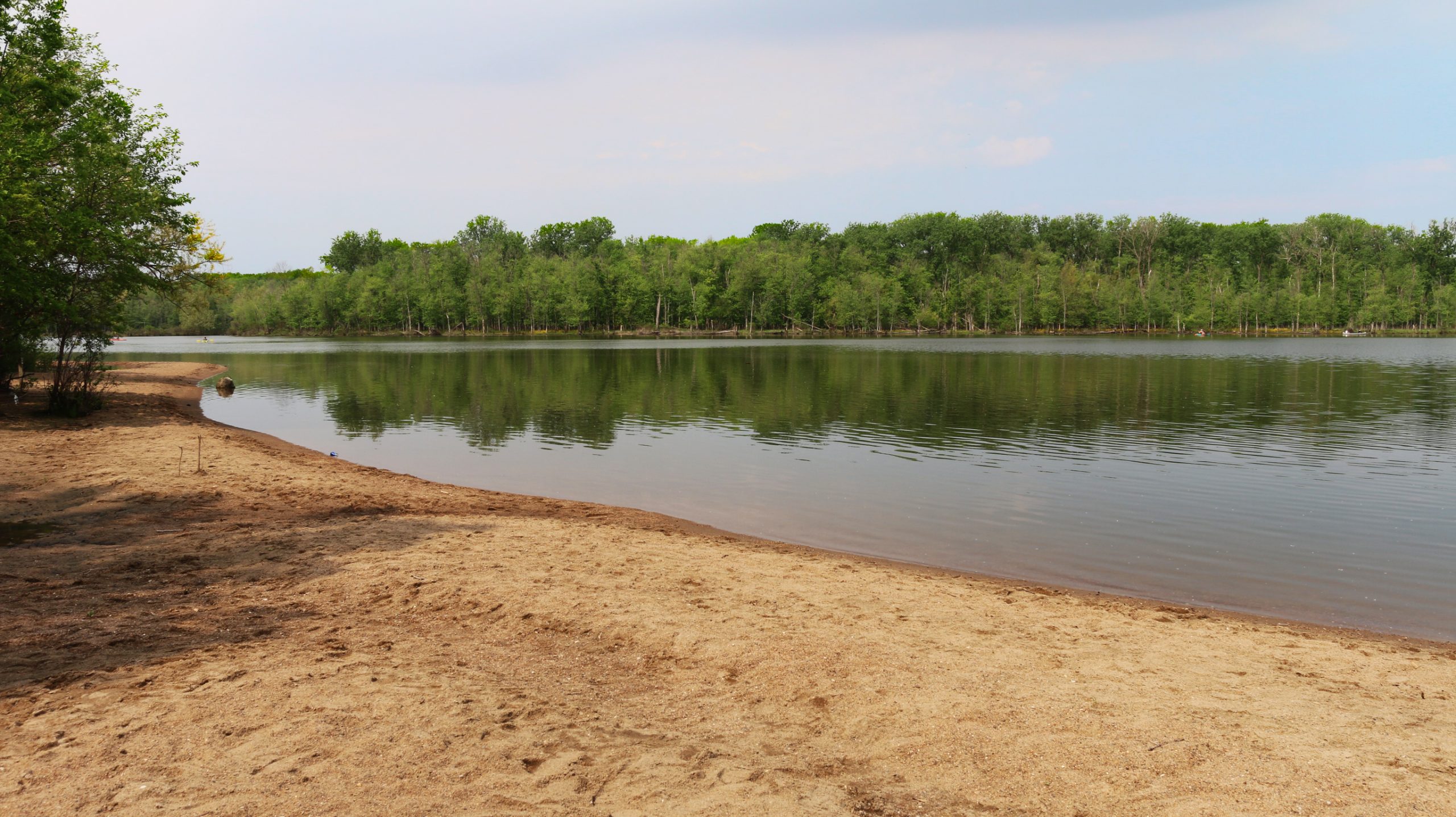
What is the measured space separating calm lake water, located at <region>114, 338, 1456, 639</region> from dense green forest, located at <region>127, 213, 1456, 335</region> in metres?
102

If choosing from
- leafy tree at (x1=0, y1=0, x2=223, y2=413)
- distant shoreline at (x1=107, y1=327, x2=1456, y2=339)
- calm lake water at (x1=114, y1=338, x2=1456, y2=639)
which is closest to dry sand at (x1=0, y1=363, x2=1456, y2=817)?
calm lake water at (x1=114, y1=338, x2=1456, y2=639)

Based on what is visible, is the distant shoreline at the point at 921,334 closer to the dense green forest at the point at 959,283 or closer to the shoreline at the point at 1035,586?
the dense green forest at the point at 959,283

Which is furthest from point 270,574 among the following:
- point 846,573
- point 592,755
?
point 846,573

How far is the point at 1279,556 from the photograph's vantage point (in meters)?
14.3

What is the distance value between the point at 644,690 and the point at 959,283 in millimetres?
170362

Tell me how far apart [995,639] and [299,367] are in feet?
242

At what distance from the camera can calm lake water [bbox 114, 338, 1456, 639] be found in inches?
554

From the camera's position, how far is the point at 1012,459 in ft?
80.1

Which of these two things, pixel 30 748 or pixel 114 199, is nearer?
pixel 30 748

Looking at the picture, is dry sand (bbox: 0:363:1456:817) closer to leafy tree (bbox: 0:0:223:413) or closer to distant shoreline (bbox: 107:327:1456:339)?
leafy tree (bbox: 0:0:223:413)

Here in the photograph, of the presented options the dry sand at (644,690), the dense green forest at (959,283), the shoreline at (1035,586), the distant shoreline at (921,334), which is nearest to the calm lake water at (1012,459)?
the shoreline at (1035,586)

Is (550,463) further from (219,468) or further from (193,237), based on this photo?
(193,237)

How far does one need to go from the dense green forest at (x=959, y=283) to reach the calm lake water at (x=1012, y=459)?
10201cm

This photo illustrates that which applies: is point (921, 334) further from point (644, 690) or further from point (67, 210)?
point (644, 690)
